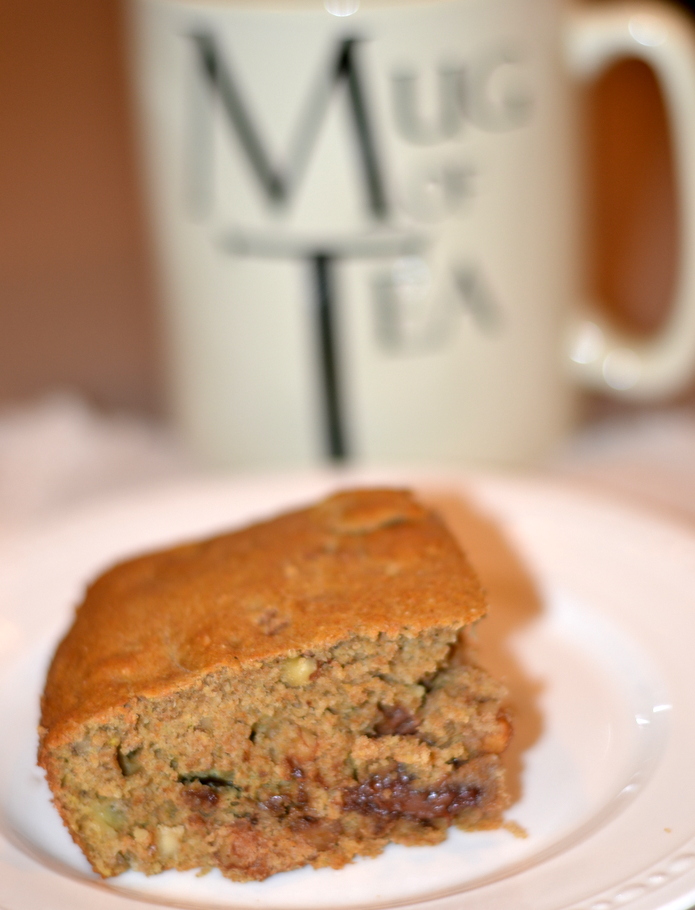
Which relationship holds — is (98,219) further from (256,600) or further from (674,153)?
(256,600)

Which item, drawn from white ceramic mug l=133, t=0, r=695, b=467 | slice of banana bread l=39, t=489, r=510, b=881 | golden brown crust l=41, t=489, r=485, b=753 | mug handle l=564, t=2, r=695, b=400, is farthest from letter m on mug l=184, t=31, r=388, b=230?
slice of banana bread l=39, t=489, r=510, b=881

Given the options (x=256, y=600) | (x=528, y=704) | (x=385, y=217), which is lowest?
(x=528, y=704)

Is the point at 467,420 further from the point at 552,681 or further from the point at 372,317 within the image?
the point at 552,681

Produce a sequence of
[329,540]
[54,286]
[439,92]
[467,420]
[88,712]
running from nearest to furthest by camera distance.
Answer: [88,712]
[329,540]
[439,92]
[467,420]
[54,286]

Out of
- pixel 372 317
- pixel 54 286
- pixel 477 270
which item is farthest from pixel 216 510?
pixel 54 286

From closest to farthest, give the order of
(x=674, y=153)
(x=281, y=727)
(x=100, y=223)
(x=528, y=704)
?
(x=281, y=727)
(x=528, y=704)
(x=674, y=153)
(x=100, y=223)

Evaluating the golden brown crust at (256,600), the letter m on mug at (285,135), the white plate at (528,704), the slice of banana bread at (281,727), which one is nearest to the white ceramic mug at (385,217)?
the letter m on mug at (285,135)

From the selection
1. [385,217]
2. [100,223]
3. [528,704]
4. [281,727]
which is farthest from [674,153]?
[100,223]
